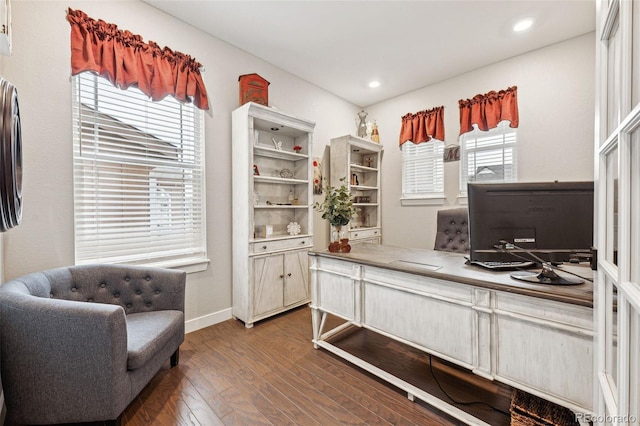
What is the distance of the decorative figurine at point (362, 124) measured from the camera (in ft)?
14.9

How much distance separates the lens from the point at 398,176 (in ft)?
14.1

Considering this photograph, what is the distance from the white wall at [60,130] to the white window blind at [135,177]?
0.29 feet

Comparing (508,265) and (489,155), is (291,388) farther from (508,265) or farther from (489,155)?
(489,155)

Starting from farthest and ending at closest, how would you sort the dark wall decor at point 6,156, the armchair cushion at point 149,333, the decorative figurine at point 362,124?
the decorative figurine at point 362,124
the armchair cushion at point 149,333
the dark wall decor at point 6,156

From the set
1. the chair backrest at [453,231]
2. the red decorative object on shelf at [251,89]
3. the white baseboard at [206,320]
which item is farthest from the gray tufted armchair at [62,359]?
the chair backrest at [453,231]

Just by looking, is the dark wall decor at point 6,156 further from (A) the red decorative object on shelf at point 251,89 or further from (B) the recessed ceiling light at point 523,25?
(B) the recessed ceiling light at point 523,25

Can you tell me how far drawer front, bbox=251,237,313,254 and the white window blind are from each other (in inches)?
22.0

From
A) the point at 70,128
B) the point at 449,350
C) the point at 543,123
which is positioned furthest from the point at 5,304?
the point at 543,123

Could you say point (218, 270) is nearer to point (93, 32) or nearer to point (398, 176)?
point (93, 32)

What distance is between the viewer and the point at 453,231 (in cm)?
296

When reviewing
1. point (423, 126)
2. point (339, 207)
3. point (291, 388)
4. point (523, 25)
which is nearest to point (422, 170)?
point (423, 126)

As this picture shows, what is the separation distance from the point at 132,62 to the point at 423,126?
11.7 feet

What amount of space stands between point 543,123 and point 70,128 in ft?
15.3

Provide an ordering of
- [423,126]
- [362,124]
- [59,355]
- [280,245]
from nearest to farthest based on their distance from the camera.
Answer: [59,355] < [280,245] < [423,126] < [362,124]
